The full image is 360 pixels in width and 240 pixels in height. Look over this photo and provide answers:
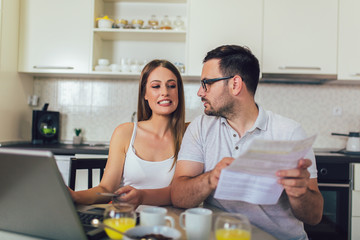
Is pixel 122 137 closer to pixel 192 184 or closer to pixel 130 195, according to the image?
pixel 130 195

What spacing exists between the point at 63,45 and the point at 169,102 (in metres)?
1.54

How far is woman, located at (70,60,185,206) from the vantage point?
1569mm

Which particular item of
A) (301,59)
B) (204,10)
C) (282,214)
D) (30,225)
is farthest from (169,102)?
(301,59)

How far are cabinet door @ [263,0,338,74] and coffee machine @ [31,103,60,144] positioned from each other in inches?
75.9

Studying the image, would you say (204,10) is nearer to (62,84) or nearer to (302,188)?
(62,84)

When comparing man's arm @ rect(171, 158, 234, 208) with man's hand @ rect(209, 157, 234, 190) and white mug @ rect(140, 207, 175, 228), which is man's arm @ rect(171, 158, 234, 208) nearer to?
man's hand @ rect(209, 157, 234, 190)

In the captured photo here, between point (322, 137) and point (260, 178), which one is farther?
point (322, 137)

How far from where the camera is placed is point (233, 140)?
52.6 inches

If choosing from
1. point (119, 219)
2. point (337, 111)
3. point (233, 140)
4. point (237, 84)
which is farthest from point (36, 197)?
point (337, 111)

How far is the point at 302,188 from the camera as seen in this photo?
38.3 inches

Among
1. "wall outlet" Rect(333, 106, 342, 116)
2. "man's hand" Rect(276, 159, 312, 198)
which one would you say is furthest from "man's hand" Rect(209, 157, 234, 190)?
"wall outlet" Rect(333, 106, 342, 116)

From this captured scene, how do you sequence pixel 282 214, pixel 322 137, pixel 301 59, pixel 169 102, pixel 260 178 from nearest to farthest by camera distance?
Result: 1. pixel 260 178
2. pixel 282 214
3. pixel 169 102
4. pixel 301 59
5. pixel 322 137

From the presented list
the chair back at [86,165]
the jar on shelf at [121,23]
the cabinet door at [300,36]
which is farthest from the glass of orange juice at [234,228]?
Answer: the jar on shelf at [121,23]

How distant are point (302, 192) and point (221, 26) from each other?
6.39 ft
